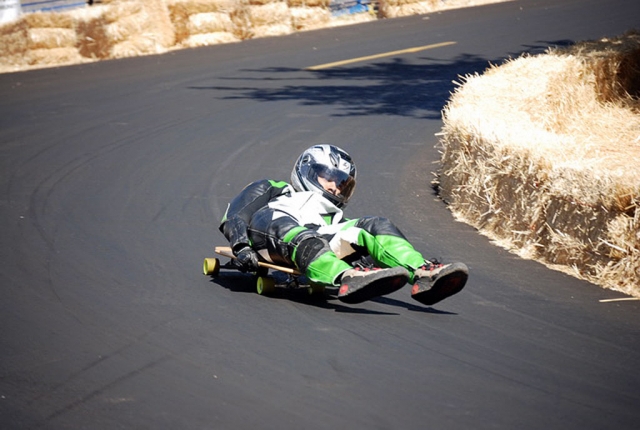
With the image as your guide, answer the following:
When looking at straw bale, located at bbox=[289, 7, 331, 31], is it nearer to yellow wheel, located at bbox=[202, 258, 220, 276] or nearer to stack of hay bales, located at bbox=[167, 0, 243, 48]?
stack of hay bales, located at bbox=[167, 0, 243, 48]

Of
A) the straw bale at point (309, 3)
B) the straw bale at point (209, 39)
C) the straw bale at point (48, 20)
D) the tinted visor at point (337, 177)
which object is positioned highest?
the straw bale at point (48, 20)

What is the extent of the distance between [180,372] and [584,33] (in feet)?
57.3

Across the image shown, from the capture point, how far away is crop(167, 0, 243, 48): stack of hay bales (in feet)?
64.1

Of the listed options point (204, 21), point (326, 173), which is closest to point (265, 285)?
point (326, 173)

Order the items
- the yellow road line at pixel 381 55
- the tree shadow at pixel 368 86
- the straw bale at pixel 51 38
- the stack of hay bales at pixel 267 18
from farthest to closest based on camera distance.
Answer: the stack of hay bales at pixel 267 18, the straw bale at pixel 51 38, the yellow road line at pixel 381 55, the tree shadow at pixel 368 86

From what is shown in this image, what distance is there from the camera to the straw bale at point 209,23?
19.7m

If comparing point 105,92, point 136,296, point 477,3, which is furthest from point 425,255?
point 477,3

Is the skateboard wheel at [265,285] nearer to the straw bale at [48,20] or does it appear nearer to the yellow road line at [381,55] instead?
the yellow road line at [381,55]

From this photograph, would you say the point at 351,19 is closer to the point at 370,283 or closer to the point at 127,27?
the point at 127,27

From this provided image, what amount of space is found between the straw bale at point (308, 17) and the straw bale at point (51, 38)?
582 cm

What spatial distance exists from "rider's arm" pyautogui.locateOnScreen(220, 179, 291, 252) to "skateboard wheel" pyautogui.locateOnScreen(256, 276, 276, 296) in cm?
29

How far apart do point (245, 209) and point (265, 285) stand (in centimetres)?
69

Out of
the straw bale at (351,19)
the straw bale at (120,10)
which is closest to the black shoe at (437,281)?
the straw bale at (120,10)

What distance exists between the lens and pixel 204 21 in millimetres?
19875
